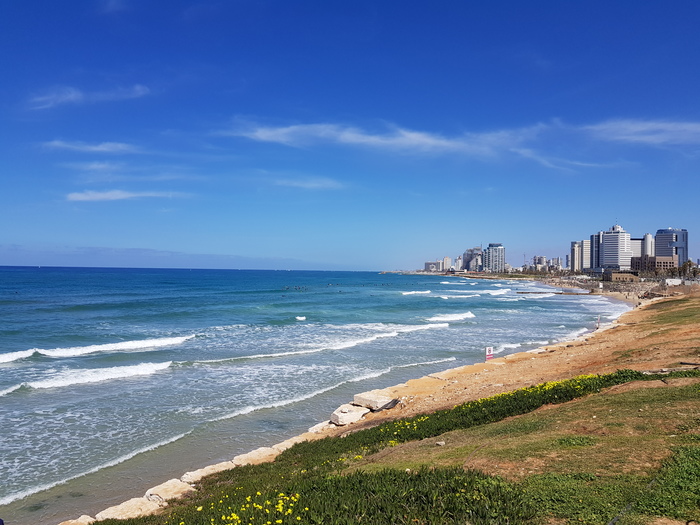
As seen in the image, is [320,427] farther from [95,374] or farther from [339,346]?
[339,346]

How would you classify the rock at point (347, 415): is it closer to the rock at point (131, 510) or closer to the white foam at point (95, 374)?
the rock at point (131, 510)

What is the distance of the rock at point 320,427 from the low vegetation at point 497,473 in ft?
9.42

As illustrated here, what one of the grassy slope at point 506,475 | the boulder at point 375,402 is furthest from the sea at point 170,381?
the grassy slope at point 506,475

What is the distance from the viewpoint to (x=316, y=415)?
669 inches

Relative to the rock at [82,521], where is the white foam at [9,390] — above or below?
below

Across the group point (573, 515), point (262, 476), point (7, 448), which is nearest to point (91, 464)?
point (7, 448)

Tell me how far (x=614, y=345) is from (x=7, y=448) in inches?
1092

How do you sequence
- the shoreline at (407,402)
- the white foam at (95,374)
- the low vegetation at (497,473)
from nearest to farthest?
the low vegetation at (497,473), the shoreline at (407,402), the white foam at (95,374)

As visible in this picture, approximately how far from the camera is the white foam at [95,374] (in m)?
20.5

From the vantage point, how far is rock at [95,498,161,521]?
8914 mm

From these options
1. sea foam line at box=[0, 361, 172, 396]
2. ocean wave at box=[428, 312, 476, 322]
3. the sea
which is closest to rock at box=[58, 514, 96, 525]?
the sea

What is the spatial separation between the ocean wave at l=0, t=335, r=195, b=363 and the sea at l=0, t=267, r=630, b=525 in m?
0.15

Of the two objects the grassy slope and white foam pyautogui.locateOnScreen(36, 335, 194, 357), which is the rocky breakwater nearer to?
the grassy slope

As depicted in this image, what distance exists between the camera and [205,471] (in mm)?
11211
